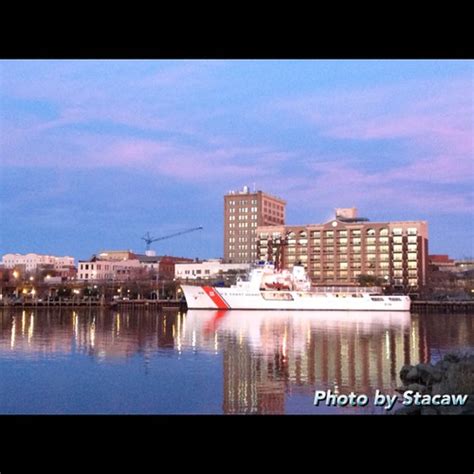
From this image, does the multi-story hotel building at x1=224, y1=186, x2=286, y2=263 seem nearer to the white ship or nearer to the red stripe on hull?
the white ship

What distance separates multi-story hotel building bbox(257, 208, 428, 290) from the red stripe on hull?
17.3m

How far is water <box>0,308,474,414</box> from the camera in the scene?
7.49 meters

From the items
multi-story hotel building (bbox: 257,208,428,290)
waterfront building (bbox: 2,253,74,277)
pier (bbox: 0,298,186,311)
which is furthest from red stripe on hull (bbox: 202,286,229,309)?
waterfront building (bbox: 2,253,74,277)

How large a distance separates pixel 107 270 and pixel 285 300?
26.7m

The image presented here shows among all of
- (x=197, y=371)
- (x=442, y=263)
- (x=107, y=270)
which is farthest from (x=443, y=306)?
(x=197, y=371)

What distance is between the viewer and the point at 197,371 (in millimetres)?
10211

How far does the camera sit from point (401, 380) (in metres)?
9.09

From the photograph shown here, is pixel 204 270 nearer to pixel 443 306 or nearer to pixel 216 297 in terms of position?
pixel 216 297

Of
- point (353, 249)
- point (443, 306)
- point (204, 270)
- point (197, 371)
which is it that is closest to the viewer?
point (197, 371)

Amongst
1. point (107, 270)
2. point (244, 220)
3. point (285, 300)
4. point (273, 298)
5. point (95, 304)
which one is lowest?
point (95, 304)
